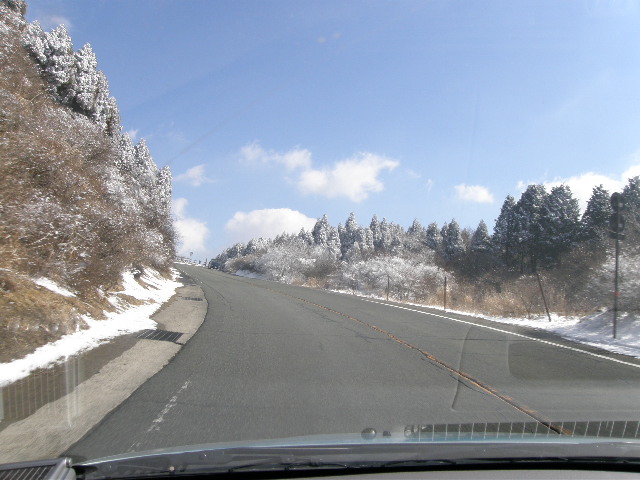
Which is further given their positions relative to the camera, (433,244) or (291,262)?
(433,244)

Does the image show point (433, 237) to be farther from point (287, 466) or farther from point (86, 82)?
point (287, 466)

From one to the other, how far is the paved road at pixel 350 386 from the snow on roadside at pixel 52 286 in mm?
2783

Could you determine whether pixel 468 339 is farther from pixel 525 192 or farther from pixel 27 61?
pixel 525 192

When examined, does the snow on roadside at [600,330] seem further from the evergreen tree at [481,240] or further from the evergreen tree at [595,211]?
the evergreen tree at [481,240]

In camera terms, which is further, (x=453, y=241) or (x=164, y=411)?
(x=453, y=241)

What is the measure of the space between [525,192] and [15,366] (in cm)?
6581

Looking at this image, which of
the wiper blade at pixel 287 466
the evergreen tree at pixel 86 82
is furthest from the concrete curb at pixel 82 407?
the evergreen tree at pixel 86 82

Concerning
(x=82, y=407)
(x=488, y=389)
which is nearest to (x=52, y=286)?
(x=82, y=407)

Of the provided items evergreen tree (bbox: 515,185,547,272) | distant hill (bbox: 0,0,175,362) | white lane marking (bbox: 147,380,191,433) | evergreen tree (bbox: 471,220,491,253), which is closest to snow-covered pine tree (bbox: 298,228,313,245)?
evergreen tree (bbox: 471,220,491,253)

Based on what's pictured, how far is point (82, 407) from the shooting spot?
5.75 meters

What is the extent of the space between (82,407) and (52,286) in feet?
17.6

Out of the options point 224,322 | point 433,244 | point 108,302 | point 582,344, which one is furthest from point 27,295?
point 433,244

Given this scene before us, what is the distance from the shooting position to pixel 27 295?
344 inches

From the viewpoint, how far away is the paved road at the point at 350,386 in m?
5.26
